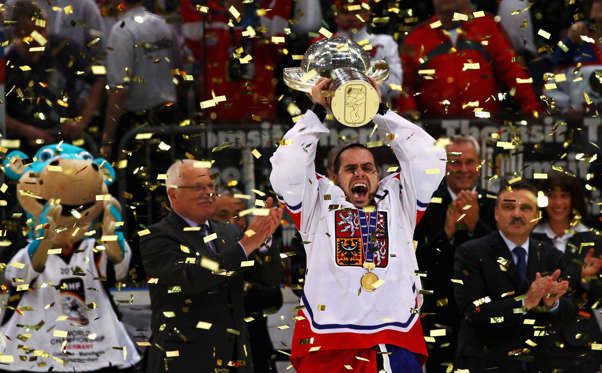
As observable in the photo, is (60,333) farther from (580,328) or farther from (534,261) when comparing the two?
(580,328)

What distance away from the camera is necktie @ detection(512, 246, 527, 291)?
17.8 ft

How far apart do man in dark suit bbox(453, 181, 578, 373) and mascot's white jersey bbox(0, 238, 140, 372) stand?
1.90m

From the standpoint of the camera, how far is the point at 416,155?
460cm

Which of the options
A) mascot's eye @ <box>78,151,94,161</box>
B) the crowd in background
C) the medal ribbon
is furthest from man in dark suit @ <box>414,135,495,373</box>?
mascot's eye @ <box>78,151,94,161</box>

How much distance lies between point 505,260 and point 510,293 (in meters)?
0.18

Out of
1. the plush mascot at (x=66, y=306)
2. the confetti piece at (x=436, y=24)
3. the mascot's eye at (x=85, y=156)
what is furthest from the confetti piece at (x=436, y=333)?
the mascot's eye at (x=85, y=156)

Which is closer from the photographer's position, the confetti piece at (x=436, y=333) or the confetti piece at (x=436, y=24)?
the confetti piece at (x=436, y=333)

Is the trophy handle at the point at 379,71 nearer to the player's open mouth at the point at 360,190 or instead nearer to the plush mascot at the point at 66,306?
the player's open mouth at the point at 360,190

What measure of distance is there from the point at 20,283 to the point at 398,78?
2577mm

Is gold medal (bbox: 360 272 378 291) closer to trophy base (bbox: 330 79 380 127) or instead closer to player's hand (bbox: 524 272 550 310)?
trophy base (bbox: 330 79 380 127)

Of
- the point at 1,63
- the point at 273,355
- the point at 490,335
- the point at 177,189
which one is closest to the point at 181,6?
the point at 1,63

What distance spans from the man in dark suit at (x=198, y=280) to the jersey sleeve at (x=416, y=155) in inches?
29.7

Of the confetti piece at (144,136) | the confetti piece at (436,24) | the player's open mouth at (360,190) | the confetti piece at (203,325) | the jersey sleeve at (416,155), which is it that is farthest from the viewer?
the confetti piece at (436,24)

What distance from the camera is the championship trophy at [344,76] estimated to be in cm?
433
